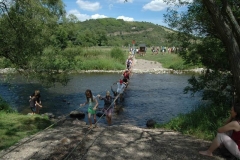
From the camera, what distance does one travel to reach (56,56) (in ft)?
39.2

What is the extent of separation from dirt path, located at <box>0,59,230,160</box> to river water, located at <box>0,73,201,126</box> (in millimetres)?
4181

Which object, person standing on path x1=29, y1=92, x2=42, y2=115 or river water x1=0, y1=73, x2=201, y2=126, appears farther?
river water x1=0, y1=73, x2=201, y2=126

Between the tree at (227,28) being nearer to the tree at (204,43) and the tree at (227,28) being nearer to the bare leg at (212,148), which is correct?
the bare leg at (212,148)

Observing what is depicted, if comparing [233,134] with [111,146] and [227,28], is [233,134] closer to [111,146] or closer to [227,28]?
[227,28]

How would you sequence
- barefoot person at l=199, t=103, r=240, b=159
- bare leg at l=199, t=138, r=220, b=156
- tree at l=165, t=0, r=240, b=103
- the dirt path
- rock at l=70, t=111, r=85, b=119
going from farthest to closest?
rock at l=70, t=111, r=85, b=119
tree at l=165, t=0, r=240, b=103
the dirt path
bare leg at l=199, t=138, r=220, b=156
barefoot person at l=199, t=103, r=240, b=159

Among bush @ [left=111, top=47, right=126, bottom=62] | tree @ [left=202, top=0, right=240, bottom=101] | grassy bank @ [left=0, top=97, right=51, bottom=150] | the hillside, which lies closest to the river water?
grassy bank @ [left=0, top=97, right=51, bottom=150]

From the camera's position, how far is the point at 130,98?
17844mm

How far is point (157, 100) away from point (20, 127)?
10.3 meters

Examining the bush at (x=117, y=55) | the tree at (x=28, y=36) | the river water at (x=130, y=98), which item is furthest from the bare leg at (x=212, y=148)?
the bush at (x=117, y=55)

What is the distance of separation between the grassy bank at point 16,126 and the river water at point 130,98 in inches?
64.4

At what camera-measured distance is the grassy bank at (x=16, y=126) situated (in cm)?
787

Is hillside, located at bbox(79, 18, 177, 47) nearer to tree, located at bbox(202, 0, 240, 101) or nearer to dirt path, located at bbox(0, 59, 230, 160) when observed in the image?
dirt path, located at bbox(0, 59, 230, 160)

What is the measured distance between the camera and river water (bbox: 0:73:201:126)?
542 inches

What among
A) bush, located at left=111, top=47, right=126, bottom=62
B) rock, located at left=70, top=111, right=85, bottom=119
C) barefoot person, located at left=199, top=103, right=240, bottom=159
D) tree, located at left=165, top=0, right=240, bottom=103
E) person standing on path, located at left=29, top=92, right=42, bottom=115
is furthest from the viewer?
bush, located at left=111, top=47, right=126, bottom=62
